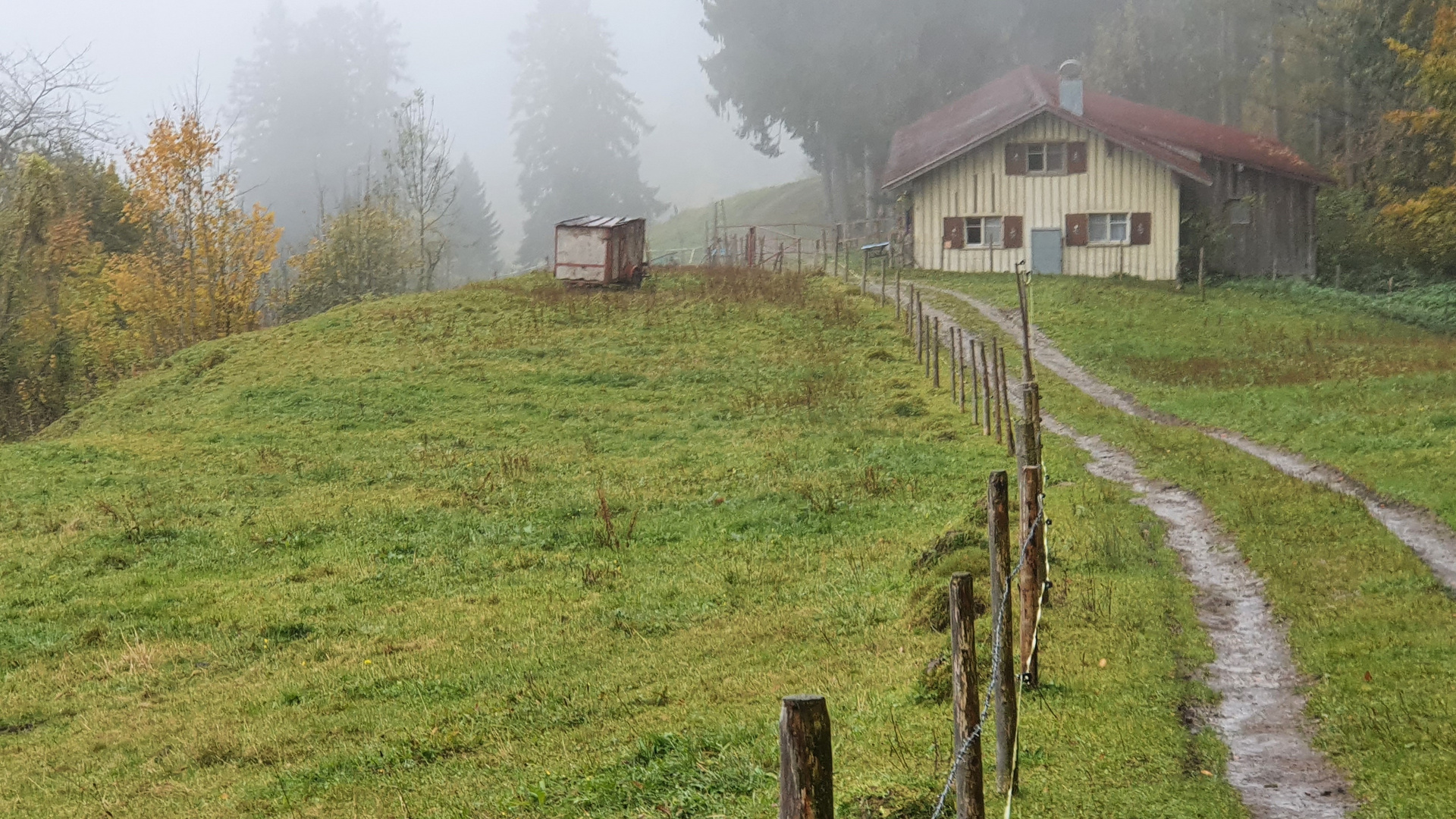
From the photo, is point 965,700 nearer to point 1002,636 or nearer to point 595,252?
point 1002,636

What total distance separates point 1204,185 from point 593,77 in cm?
8889

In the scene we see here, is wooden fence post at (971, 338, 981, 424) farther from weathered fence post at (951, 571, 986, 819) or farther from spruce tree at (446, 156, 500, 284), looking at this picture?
spruce tree at (446, 156, 500, 284)

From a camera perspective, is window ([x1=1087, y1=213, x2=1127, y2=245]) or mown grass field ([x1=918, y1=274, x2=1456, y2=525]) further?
window ([x1=1087, y1=213, x2=1127, y2=245])

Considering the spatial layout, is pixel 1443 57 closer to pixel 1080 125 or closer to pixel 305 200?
pixel 1080 125

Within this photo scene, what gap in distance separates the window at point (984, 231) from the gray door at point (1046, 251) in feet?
4.51

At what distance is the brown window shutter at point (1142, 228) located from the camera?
48.8 meters

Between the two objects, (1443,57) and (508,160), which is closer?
(1443,57)

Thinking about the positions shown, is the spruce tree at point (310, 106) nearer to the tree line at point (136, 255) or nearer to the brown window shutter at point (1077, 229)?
the tree line at point (136, 255)

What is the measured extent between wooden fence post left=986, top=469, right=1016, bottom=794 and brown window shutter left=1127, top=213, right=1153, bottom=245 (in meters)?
44.4

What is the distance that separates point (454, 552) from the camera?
57.9ft

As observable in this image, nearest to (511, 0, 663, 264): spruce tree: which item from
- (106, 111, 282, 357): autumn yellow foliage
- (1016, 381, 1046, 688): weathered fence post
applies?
(106, 111, 282, 357): autumn yellow foliage

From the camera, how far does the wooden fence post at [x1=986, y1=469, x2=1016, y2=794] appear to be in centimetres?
714

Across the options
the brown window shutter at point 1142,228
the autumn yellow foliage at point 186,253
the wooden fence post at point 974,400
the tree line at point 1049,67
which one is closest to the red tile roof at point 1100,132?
the brown window shutter at point 1142,228

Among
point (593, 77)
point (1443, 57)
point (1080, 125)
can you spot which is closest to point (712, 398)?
point (1080, 125)
